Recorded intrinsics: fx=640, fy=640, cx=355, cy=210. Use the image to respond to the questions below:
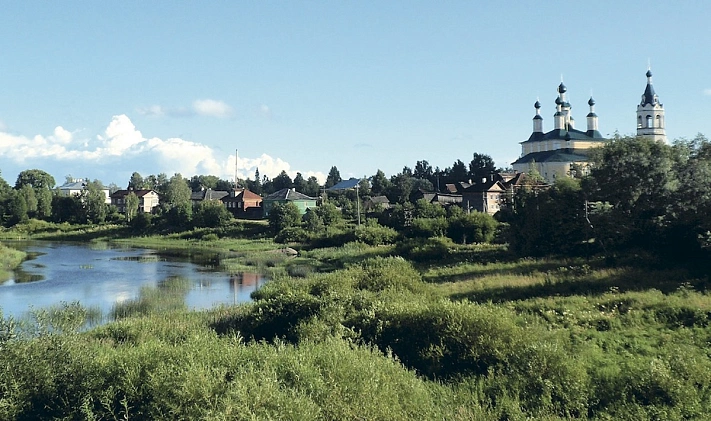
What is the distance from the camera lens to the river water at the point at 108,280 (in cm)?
2320

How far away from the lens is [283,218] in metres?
51.3

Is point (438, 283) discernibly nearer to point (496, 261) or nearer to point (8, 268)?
point (496, 261)

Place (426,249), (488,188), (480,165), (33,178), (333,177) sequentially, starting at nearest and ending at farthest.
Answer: (426,249) < (488,188) < (480,165) < (33,178) < (333,177)

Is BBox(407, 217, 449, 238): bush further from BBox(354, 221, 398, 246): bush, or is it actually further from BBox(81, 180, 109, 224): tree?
BBox(81, 180, 109, 224): tree

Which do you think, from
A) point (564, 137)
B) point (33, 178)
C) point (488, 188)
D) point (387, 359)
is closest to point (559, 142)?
point (564, 137)

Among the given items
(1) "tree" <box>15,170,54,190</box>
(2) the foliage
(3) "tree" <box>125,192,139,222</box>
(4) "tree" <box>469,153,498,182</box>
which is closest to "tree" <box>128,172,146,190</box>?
(1) "tree" <box>15,170,54,190</box>

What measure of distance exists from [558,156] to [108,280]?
5789 cm

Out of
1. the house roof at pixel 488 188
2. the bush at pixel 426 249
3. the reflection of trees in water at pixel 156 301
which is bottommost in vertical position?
the reflection of trees in water at pixel 156 301

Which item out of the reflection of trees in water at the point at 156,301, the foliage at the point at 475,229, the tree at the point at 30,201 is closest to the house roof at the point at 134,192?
the tree at the point at 30,201

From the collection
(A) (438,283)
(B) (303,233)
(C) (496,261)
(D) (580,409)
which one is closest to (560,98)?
(B) (303,233)

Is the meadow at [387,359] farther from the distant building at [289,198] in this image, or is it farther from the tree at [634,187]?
the distant building at [289,198]

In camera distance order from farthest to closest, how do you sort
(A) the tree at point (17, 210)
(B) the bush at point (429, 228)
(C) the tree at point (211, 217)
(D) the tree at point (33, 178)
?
(D) the tree at point (33, 178) → (A) the tree at point (17, 210) → (C) the tree at point (211, 217) → (B) the bush at point (429, 228)

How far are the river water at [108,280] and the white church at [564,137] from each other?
4632 cm

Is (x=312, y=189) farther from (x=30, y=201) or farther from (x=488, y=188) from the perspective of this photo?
(x=488, y=188)
